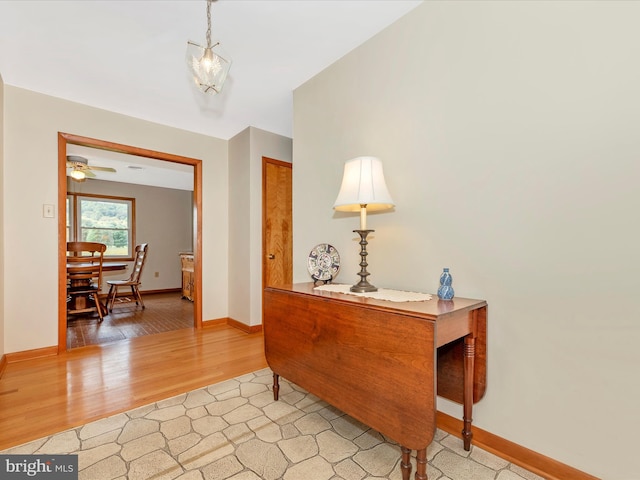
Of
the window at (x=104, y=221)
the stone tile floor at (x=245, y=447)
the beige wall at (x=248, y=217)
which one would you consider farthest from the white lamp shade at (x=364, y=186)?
the window at (x=104, y=221)

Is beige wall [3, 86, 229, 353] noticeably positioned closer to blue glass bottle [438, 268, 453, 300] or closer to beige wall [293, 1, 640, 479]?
beige wall [293, 1, 640, 479]

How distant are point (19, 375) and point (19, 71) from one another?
230cm

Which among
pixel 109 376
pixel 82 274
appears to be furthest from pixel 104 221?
pixel 109 376

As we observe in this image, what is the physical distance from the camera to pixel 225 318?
3.76 m

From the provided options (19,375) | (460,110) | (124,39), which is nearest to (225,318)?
(19,375)

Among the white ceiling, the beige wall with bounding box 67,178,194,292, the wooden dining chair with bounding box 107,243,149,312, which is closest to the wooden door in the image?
the white ceiling

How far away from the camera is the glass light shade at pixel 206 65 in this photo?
4.93 ft

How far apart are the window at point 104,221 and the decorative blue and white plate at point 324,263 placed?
5455mm

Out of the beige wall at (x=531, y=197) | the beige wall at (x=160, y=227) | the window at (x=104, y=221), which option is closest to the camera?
the beige wall at (x=531, y=197)

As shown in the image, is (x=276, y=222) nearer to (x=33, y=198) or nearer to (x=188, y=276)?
(x=33, y=198)

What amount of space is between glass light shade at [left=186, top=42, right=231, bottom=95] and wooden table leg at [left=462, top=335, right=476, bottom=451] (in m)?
1.79

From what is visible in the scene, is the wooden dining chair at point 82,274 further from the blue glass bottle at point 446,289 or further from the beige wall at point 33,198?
the blue glass bottle at point 446,289

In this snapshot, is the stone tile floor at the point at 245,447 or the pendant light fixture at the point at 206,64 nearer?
the stone tile floor at the point at 245,447

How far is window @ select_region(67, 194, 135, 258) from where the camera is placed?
5488 millimetres
